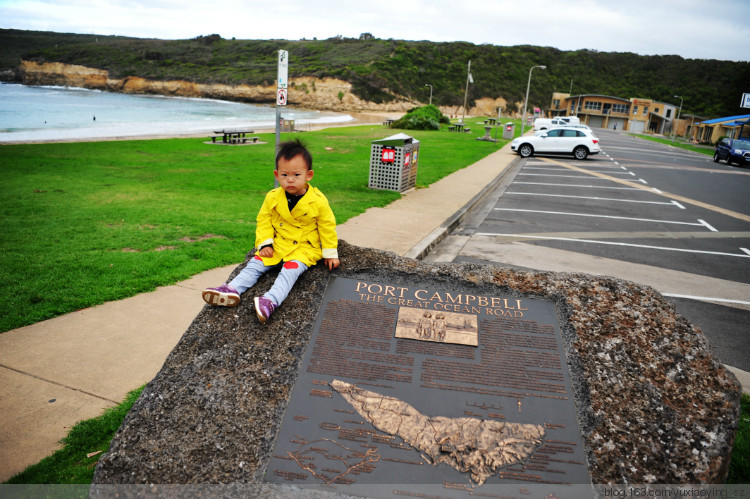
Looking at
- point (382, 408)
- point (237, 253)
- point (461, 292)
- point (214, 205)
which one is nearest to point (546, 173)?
point (214, 205)

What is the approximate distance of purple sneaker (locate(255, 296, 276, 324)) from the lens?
333 centimetres

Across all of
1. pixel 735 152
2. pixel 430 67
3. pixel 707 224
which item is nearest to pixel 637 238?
pixel 707 224

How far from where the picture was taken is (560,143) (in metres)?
24.3

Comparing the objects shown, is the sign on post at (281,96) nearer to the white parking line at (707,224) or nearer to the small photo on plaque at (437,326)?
the small photo on plaque at (437,326)

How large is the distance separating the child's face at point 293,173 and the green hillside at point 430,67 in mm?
86387

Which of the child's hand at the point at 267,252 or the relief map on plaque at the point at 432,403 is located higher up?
the child's hand at the point at 267,252

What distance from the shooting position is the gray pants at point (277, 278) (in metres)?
3.51

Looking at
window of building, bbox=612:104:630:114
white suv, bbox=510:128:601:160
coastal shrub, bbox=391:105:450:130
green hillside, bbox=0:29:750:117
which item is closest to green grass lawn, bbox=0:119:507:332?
white suv, bbox=510:128:601:160

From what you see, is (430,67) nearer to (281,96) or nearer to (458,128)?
(458,128)

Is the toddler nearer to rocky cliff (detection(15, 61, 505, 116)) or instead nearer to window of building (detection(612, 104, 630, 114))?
rocky cliff (detection(15, 61, 505, 116))

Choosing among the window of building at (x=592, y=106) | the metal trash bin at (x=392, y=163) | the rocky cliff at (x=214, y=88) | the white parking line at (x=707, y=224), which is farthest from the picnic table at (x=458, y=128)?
the window of building at (x=592, y=106)

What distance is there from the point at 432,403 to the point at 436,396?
6 cm

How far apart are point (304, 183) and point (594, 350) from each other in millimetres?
2446

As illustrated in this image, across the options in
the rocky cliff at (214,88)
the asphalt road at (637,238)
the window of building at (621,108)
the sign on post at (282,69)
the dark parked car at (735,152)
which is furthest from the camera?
the rocky cliff at (214,88)
